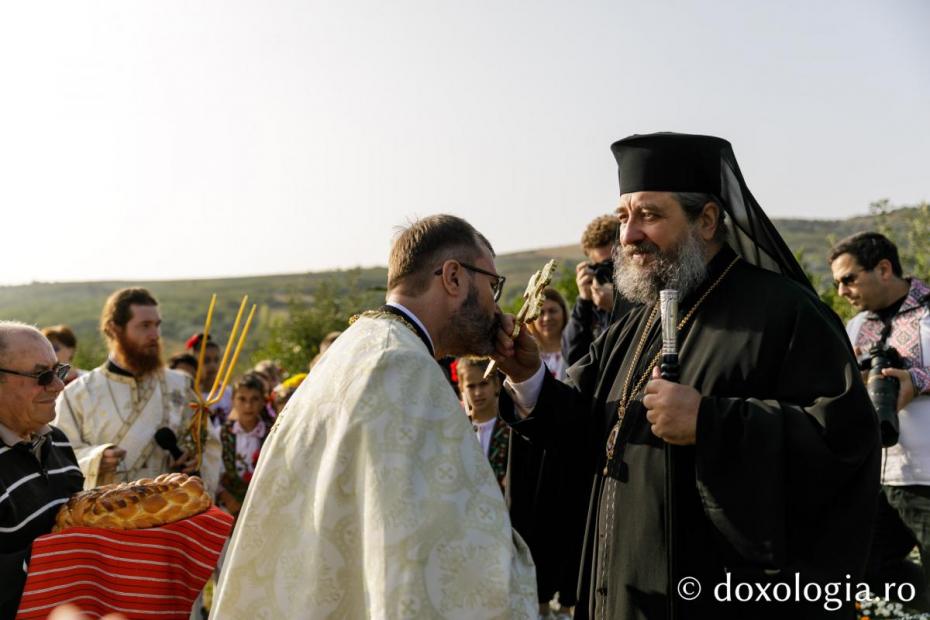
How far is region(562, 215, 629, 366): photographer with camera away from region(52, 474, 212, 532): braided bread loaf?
371 cm

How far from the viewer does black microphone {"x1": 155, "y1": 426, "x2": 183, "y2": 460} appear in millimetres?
7000

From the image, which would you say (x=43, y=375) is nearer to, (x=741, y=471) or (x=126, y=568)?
(x=126, y=568)

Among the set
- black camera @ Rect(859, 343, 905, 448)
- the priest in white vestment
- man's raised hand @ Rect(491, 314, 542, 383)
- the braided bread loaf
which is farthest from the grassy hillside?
man's raised hand @ Rect(491, 314, 542, 383)

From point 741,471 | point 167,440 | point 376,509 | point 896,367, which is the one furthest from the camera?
point 167,440

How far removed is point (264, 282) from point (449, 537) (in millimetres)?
96605

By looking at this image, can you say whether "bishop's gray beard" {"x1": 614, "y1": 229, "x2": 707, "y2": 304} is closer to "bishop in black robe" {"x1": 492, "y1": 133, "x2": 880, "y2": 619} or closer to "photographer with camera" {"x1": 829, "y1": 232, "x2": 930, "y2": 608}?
"bishop in black robe" {"x1": 492, "y1": 133, "x2": 880, "y2": 619}

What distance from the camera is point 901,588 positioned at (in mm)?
6281

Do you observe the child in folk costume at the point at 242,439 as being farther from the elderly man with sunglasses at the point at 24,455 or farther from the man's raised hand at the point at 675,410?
the man's raised hand at the point at 675,410

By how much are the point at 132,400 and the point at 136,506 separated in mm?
3190

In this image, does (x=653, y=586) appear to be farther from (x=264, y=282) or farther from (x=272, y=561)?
(x=264, y=282)

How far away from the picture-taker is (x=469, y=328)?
3662 millimetres

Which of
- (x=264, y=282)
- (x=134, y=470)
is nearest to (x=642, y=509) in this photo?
(x=134, y=470)


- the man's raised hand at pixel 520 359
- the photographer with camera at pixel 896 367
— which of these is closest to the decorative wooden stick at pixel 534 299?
the man's raised hand at pixel 520 359

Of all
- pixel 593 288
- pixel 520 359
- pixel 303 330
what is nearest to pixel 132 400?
pixel 593 288
